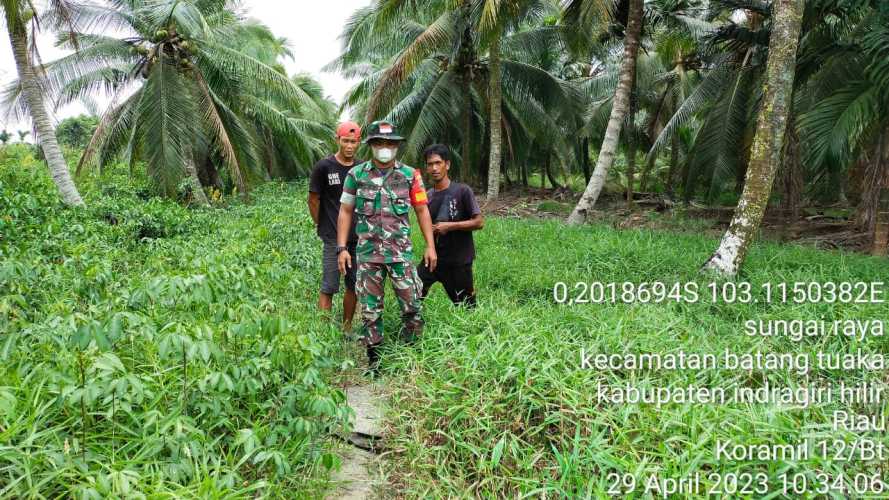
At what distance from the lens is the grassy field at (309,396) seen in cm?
198

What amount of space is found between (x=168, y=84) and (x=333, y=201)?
9.16 meters

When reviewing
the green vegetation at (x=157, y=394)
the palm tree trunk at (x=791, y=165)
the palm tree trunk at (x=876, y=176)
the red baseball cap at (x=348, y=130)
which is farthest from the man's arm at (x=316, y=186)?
the palm tree trunk at (x=791, y=165)

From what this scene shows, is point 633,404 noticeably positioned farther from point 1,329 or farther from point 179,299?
point 1,329

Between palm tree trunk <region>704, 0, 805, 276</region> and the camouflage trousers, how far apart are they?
11.6 ft

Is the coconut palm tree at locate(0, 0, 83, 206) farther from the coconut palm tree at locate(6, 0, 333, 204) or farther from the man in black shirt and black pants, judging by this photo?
the man in black shirt and black pants

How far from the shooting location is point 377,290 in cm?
337

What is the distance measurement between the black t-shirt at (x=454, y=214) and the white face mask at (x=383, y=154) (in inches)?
25.8

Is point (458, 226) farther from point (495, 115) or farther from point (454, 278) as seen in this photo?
point (495, 115)

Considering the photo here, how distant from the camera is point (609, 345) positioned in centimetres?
326

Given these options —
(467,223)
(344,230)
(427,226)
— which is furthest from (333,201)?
(467,223)

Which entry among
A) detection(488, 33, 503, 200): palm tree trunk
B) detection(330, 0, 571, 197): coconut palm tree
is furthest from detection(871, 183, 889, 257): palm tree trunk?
detection(488, 33, 503, 200): palm tree trunk

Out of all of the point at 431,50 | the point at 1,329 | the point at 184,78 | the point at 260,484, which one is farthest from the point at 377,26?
the point at 260,484

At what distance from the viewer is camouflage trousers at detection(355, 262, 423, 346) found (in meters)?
3.37

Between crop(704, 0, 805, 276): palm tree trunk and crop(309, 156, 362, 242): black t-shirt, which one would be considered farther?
crop(704, 0, 805, 276): palm tree trunk
